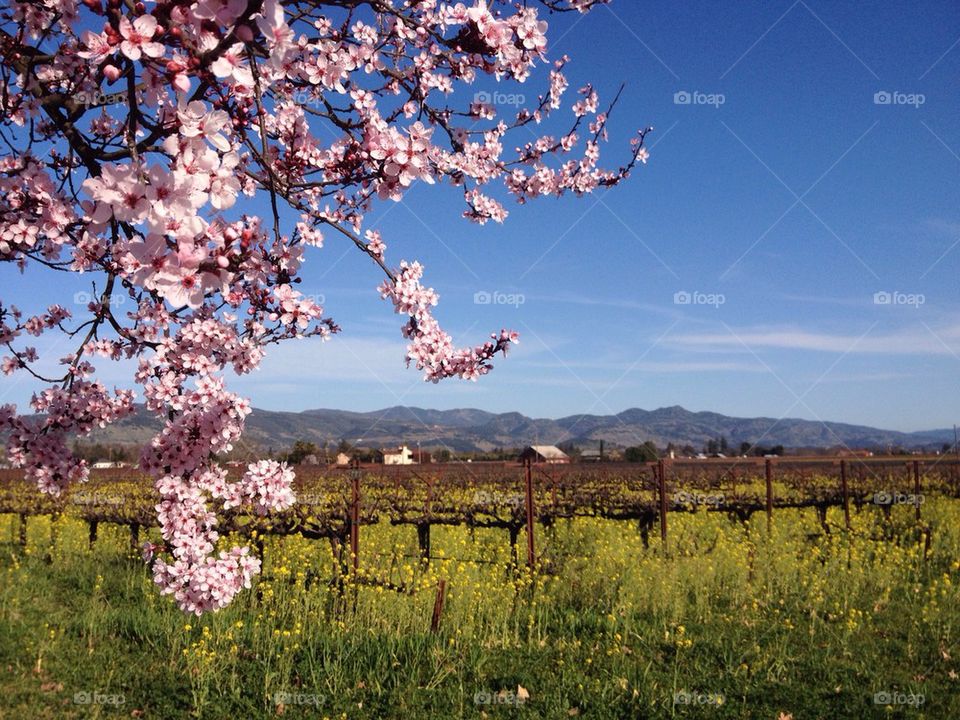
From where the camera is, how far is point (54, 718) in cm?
599

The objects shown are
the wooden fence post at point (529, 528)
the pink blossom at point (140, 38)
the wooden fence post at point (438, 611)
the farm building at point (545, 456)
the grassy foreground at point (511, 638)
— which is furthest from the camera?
the farm building at point (545, 456)

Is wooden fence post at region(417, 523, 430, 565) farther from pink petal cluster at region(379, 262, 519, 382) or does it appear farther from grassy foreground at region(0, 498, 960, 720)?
pink petal cluster at region(379, 262, 519, 382)

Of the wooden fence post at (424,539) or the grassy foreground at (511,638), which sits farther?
the wooden fence post at (424,539)

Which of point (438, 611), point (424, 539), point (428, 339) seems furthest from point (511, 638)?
point (428, 339)

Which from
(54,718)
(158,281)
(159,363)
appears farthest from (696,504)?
(158,281)

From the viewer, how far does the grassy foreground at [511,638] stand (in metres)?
6.09

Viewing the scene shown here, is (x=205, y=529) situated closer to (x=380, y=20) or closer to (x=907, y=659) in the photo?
(x=380, y=20)

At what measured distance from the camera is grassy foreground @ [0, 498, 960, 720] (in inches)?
240

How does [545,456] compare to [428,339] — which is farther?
[545,456]

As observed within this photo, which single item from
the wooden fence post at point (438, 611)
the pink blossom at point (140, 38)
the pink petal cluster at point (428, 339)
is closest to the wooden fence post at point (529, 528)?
the wooden fence post at point (438, 611)

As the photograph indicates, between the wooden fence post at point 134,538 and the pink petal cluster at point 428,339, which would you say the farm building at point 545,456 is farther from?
the pink petal cluster at point 428,339

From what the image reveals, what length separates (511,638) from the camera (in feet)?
24.8

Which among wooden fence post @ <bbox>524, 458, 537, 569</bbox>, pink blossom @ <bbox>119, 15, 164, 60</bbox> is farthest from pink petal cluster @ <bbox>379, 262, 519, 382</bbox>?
wooden fence post @ <bbox>524, 458, 537, 569</bbox>

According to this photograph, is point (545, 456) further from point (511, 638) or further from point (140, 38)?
point (140, 38)
